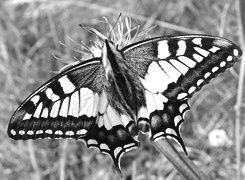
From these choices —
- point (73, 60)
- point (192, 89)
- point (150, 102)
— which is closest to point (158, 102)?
point (150, 102)

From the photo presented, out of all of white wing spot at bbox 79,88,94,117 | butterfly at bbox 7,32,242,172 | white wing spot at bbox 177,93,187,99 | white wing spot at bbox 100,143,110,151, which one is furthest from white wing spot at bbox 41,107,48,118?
white wing spot at bbox 177,93,187,99

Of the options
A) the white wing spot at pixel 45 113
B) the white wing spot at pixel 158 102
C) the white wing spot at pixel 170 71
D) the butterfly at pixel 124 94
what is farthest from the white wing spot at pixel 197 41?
the white wing spot at pixel 45 113

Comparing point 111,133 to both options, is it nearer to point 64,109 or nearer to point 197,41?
point 64,109

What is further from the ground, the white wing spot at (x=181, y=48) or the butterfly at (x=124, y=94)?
the white wing spot at (x=181, y=48)

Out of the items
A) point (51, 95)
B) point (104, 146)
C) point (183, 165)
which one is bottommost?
point (183, 165)

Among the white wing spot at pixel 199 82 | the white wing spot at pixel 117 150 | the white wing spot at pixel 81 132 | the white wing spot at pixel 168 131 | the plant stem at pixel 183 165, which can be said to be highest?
the white wing spot at pixel 199 82

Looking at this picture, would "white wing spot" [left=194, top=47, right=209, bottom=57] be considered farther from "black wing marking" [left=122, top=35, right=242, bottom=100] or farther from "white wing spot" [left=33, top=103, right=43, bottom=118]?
"white wing spot" [left=33, top=103, right=43, bottom=118]

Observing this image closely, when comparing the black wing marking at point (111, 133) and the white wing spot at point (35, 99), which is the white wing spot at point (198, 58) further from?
the white wing spot at point (35, 99)

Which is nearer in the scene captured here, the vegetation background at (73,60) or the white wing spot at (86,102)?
the white wing spot at (86,102)
